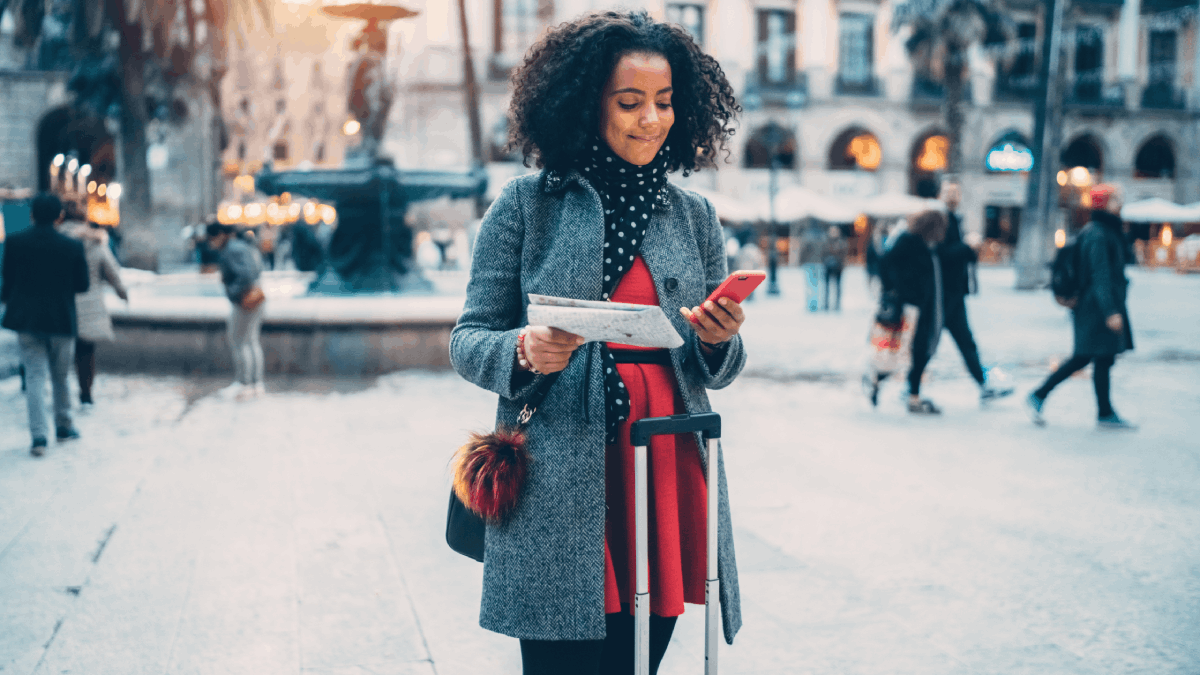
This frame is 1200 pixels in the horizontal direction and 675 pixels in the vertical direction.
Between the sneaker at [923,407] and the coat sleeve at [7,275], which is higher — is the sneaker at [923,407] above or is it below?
below

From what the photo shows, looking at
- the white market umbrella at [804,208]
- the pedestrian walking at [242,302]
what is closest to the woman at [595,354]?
the pedestrian walking at [242,302]

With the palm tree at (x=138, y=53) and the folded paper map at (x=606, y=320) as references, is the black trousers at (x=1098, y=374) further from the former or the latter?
the palm tree at (x=138, y=53)

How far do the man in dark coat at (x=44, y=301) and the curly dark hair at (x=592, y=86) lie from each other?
17.9 feet

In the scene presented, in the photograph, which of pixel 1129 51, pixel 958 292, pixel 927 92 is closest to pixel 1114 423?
pixel 958 292

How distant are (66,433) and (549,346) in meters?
6.04

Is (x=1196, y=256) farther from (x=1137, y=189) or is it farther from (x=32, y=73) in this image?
(x=32, y=73)

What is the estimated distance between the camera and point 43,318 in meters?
6.48

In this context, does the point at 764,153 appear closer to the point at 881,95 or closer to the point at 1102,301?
the point at 881,95

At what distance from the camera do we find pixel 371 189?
37.6ft

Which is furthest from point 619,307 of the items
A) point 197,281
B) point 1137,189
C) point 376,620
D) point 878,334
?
point 1137,189

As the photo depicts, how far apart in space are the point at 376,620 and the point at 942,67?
32.5 m

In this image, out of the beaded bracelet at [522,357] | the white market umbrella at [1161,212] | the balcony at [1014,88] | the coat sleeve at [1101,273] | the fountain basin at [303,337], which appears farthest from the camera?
the balcony at [1014,88]

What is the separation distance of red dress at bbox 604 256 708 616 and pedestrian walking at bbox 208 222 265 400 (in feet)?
22.9

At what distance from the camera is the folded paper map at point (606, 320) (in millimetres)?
1567
